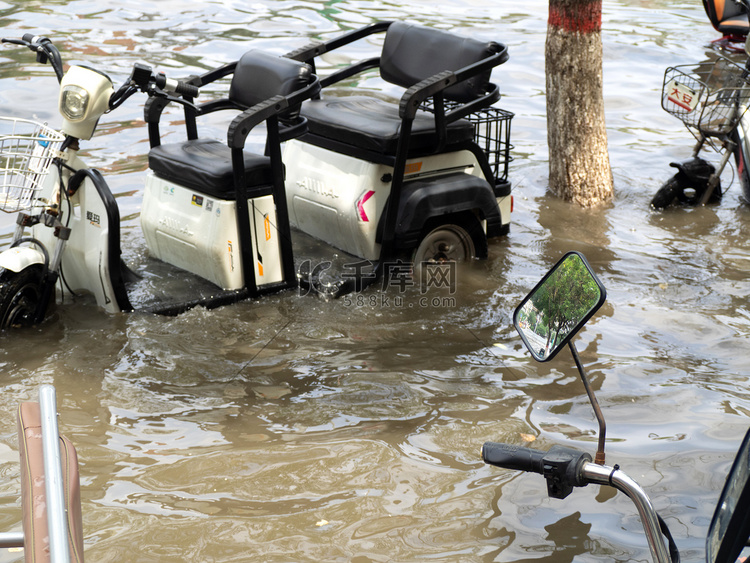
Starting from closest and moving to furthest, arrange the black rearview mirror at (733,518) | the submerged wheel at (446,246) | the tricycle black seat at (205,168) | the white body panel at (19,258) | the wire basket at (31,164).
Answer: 1. the black rearview mirror at (733,518)
2. the wire basket at (31,164)
3. the white body panel at (19,258)
4. the tricycle black seat at (205,168)
5. the submerged wheel at (446,246)

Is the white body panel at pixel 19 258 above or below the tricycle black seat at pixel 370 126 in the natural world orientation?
below

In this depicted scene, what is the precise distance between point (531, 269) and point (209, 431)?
8.76ft

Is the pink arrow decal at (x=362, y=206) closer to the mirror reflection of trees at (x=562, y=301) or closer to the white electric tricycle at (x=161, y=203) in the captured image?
the white electric tricycle at (x=161, y=203)

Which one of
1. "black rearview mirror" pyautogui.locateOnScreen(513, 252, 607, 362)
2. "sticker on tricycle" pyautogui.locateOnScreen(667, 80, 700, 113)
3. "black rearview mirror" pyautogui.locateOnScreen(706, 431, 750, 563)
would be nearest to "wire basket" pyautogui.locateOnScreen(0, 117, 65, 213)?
"black rearview mirror" pyautogui.locateOnScreen(513, 252, 607, 362)

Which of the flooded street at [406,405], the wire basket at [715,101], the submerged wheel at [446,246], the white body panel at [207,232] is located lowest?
the flooded street at [406,405]

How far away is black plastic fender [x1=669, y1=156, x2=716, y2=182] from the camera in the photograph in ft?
21.2

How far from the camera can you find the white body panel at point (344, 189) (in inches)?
191

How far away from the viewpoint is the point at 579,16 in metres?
6.05

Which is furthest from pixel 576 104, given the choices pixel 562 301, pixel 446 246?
pixel 562 301

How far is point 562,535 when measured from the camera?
2873 mm

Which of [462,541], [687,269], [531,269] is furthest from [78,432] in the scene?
[687,269]

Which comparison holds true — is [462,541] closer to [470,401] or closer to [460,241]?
[470,401]

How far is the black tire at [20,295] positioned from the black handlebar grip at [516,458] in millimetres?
3055

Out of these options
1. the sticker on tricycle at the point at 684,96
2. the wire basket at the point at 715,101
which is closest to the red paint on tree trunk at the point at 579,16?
the wire basket at the point at 715,101
